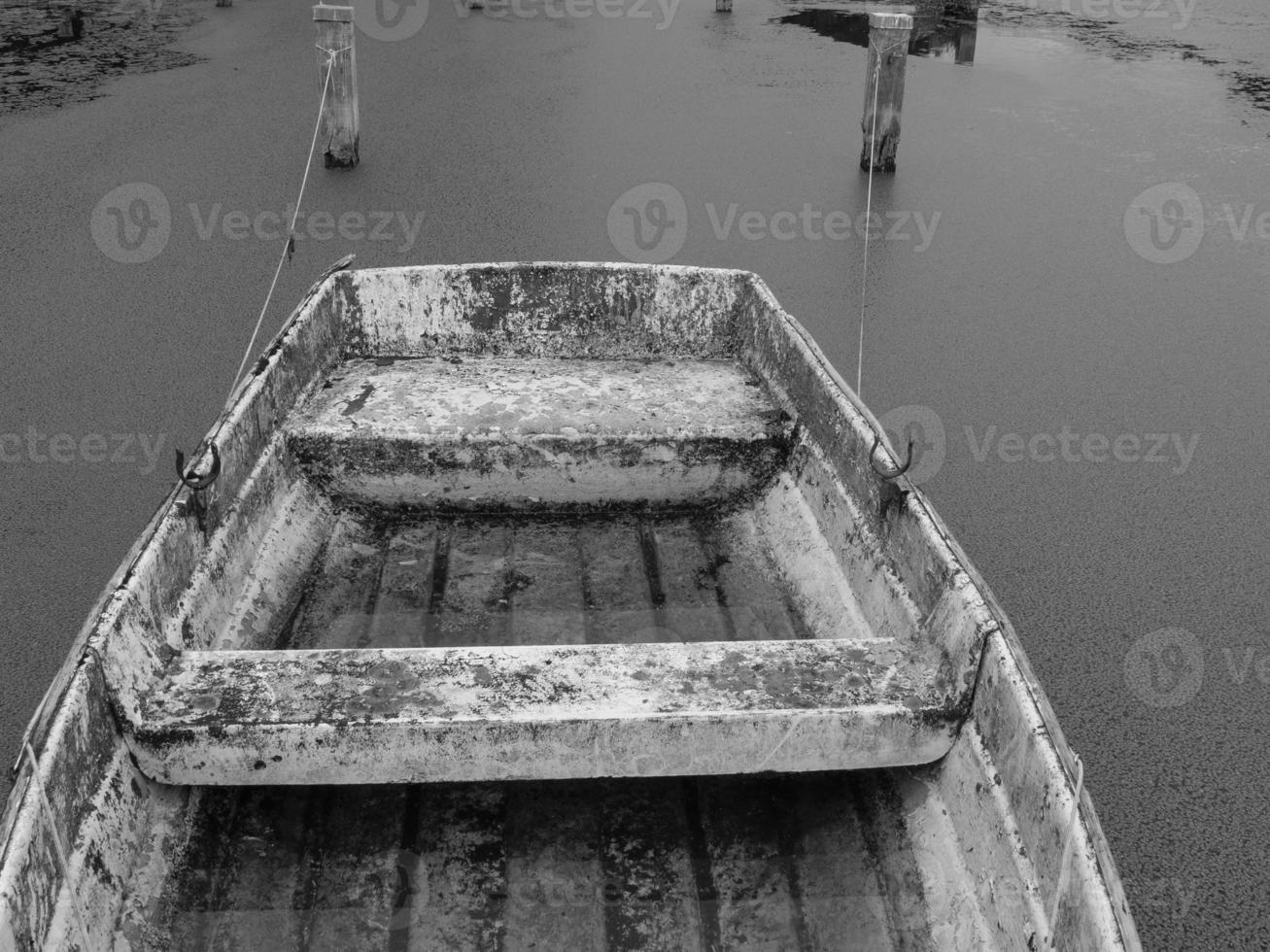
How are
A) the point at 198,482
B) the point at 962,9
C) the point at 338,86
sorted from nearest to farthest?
the point at 198,482 < the point at 338,86 < the point at 962,9

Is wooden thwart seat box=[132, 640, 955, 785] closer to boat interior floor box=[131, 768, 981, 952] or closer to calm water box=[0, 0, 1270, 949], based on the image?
boat interior floor box=[131, 768, 981, 952]

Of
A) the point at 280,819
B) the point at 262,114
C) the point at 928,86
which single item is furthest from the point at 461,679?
the point at 928,86

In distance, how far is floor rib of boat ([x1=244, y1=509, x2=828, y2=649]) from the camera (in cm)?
219

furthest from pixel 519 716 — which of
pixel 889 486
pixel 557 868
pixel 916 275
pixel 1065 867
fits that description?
pixel 916 275

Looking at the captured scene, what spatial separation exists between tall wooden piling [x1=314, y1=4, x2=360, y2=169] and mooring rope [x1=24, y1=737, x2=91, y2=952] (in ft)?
15.1

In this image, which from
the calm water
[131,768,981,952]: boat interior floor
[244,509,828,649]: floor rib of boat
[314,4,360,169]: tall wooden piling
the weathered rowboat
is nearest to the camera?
the weathered rowboat

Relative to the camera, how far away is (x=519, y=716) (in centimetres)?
157

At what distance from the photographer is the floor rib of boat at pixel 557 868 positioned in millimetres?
1555

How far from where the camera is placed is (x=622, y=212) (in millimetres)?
5402

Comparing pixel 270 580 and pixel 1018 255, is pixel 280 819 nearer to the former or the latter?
pixel 270 580

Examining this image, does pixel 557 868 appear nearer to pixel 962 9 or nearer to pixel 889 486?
pixel 889 486

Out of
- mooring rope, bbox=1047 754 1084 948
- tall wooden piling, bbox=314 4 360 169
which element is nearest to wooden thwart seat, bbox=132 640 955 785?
mooring rope, bbox=1047 754 1084 948

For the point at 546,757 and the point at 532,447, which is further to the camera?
the point at 532,447

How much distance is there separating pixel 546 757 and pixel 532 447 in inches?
45.6
